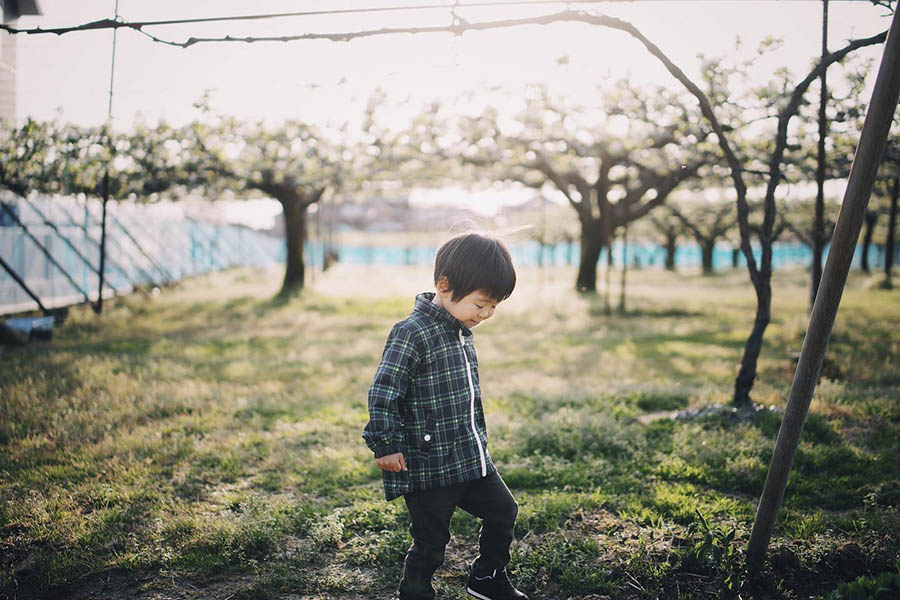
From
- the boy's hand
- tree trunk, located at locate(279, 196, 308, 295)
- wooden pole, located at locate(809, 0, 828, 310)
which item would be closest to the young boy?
the boy's hand

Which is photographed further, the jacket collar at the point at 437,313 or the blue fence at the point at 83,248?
the blue fence at the point at 83,248

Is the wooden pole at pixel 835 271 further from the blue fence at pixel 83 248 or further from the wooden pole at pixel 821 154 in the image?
the blue fence at pixel 83 248

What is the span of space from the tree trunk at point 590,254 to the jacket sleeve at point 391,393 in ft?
57.4

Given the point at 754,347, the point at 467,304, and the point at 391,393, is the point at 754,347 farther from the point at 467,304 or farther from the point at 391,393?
the point at 391,393

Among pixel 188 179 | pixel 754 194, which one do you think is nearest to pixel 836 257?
pixel 188 179

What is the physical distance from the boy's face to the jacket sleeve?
209mm

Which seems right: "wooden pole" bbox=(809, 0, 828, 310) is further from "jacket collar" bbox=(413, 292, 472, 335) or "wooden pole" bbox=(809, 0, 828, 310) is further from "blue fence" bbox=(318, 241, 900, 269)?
"blue fence" bbox=(318, 241, 900, 269)

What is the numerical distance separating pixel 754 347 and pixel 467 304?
376 centimetres

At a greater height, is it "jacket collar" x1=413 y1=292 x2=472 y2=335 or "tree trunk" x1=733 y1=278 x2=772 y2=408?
"jacket collar" x1=413 y1=292 x2=472 y2=335

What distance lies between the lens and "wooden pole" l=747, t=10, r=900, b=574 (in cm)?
224

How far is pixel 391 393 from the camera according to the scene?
2.30 m

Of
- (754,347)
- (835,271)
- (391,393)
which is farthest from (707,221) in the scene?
(391,393)

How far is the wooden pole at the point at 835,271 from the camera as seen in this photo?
2.24m

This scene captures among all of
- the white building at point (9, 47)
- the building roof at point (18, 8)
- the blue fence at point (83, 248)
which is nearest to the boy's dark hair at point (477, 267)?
the white building at point (9, 47)
